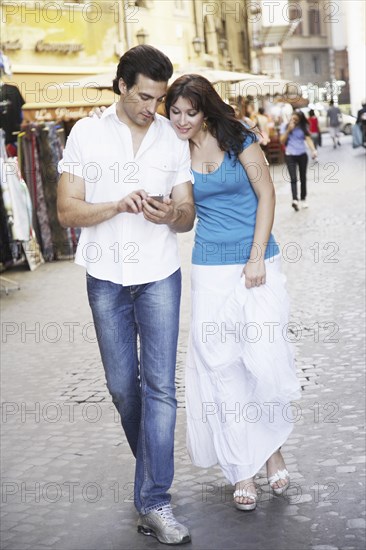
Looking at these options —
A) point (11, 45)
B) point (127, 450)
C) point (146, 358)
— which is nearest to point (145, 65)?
point (146, 358)

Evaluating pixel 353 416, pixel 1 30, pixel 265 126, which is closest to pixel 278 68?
pixel 265 126

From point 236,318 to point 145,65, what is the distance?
47.8 inches

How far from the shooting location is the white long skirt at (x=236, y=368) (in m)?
5.14

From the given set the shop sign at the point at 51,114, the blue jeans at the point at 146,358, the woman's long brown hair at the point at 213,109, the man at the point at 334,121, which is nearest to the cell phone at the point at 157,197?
the blue jeans at the point at 146,358

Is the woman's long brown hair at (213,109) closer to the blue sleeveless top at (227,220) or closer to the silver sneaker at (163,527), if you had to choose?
the blue sleeveless top at (227,220)

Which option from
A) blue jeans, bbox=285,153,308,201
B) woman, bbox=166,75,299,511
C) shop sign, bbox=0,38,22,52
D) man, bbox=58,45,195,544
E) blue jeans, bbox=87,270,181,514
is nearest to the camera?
man, bbox=58,45,195,544

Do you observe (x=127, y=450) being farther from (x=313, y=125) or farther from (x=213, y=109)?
(x=313, y=125)

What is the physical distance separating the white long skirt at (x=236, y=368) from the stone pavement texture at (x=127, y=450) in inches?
9.9

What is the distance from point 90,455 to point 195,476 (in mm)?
727

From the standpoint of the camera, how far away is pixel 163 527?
4723mm

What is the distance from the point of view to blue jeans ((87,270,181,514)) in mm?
4777

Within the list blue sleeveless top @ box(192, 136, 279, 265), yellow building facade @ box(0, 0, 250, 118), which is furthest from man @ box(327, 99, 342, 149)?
blue sleeveless top @ box(192, 136, 279, 265)

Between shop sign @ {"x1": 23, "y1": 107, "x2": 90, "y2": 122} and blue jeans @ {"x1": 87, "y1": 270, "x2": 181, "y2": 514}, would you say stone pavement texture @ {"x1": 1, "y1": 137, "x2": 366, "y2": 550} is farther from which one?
shop sign @ {"x1": 23, "y1": 107, "x2": 90, "y2": 122}

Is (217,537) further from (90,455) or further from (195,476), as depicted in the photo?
(90,455)
